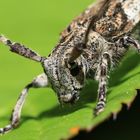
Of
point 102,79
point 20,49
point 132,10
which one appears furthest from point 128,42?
point 20,49

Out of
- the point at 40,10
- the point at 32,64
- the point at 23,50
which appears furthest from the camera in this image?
the point at 40,10

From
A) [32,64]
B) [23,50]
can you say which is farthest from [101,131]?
[32,64]

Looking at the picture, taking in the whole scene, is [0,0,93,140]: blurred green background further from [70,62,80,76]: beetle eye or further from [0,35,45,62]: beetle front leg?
[70,62,80,76]: beetle eye

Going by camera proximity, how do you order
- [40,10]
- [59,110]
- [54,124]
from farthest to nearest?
1. [40,10]
2. [59,110]
3. [54,124]

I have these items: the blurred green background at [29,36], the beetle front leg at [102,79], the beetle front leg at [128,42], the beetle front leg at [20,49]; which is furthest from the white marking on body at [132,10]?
the beetle front leg at [20,49]

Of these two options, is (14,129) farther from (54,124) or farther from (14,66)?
(14,66)

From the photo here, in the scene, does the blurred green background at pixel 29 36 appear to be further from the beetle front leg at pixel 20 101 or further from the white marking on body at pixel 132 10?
the white marking on body at pixel 132 10

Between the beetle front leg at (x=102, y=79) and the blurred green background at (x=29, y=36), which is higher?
the blurred green background at (x=29, y=36)

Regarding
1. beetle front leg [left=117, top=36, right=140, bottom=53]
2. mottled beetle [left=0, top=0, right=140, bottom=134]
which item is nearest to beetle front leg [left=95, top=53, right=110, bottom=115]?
mottled beetle [left=0, top=0, right=140, bottom=134]

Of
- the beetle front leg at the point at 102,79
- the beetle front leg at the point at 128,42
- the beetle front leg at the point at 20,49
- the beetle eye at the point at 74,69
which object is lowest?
the beetle front leg at the point at 102,79
